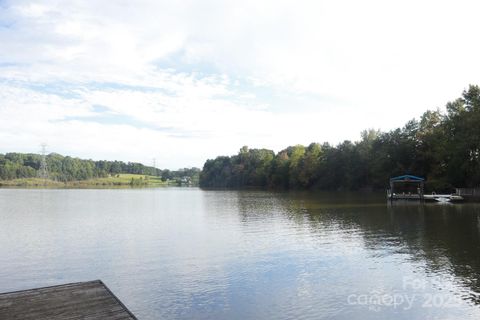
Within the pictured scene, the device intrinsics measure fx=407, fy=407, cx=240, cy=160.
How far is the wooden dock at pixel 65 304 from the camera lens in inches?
398

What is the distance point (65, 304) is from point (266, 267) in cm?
997

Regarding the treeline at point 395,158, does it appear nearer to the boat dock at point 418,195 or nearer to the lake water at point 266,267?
the boat dock at point 418,195

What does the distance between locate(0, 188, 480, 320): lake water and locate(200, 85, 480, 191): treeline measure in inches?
1457

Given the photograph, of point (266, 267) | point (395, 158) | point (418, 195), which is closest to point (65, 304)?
point (266, 267)

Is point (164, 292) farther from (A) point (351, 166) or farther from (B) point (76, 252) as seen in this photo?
(A) point (351, 166)

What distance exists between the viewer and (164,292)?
15.1 metres

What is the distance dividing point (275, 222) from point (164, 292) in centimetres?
2199

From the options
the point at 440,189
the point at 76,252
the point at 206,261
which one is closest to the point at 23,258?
the point at 76,252

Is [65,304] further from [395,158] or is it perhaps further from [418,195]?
[395,158]

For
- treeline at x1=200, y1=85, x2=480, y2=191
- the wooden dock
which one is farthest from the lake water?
treeline at x1=200, y1=85, x2=480, y2=191

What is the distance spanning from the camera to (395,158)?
3467 inches

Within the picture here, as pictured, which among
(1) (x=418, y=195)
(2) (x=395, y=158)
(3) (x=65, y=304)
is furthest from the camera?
(2) (x=395, y=158)

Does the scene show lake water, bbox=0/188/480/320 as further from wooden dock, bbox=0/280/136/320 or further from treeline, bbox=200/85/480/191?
treeline, bbox=200/85/480/191

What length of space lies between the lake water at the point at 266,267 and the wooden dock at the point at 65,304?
190 cm
